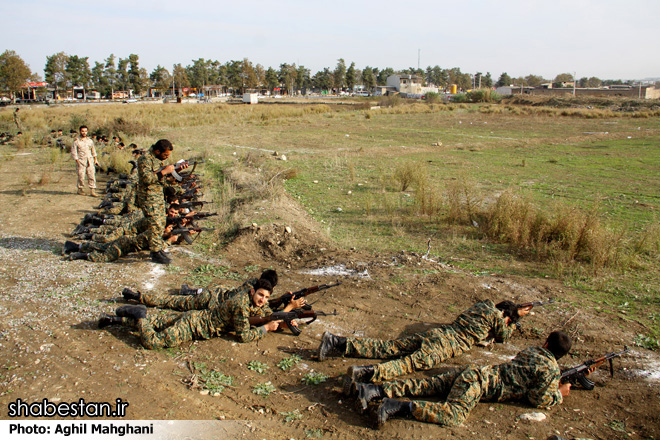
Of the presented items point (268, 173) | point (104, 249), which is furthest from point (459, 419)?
point (268, 173)

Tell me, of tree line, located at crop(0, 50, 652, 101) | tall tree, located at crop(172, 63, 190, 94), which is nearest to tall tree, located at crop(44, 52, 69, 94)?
tree line, located at crop(0, 50, 652, 101)

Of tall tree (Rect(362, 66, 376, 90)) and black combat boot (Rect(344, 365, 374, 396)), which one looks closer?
black combat boot (Rect(344, 365, 374, 396))

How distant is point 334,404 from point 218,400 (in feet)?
3.28

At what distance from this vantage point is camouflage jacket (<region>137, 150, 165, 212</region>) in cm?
663

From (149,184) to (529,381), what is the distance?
547 cm

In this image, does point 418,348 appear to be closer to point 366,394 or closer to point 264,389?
point 366,394

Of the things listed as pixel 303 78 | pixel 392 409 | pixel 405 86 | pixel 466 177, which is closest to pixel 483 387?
pixel 392 409

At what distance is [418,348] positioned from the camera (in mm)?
4512

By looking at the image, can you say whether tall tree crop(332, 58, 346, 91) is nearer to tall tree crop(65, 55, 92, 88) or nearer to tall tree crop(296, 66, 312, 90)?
tall tree crop(296, 66, 312, 90)

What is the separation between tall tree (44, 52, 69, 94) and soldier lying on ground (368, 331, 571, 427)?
271 ft

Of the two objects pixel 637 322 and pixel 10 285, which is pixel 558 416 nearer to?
pixel 637 322

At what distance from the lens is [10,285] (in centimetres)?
591

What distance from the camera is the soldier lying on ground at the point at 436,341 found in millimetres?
4391

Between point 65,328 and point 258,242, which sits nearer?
point 65,328
